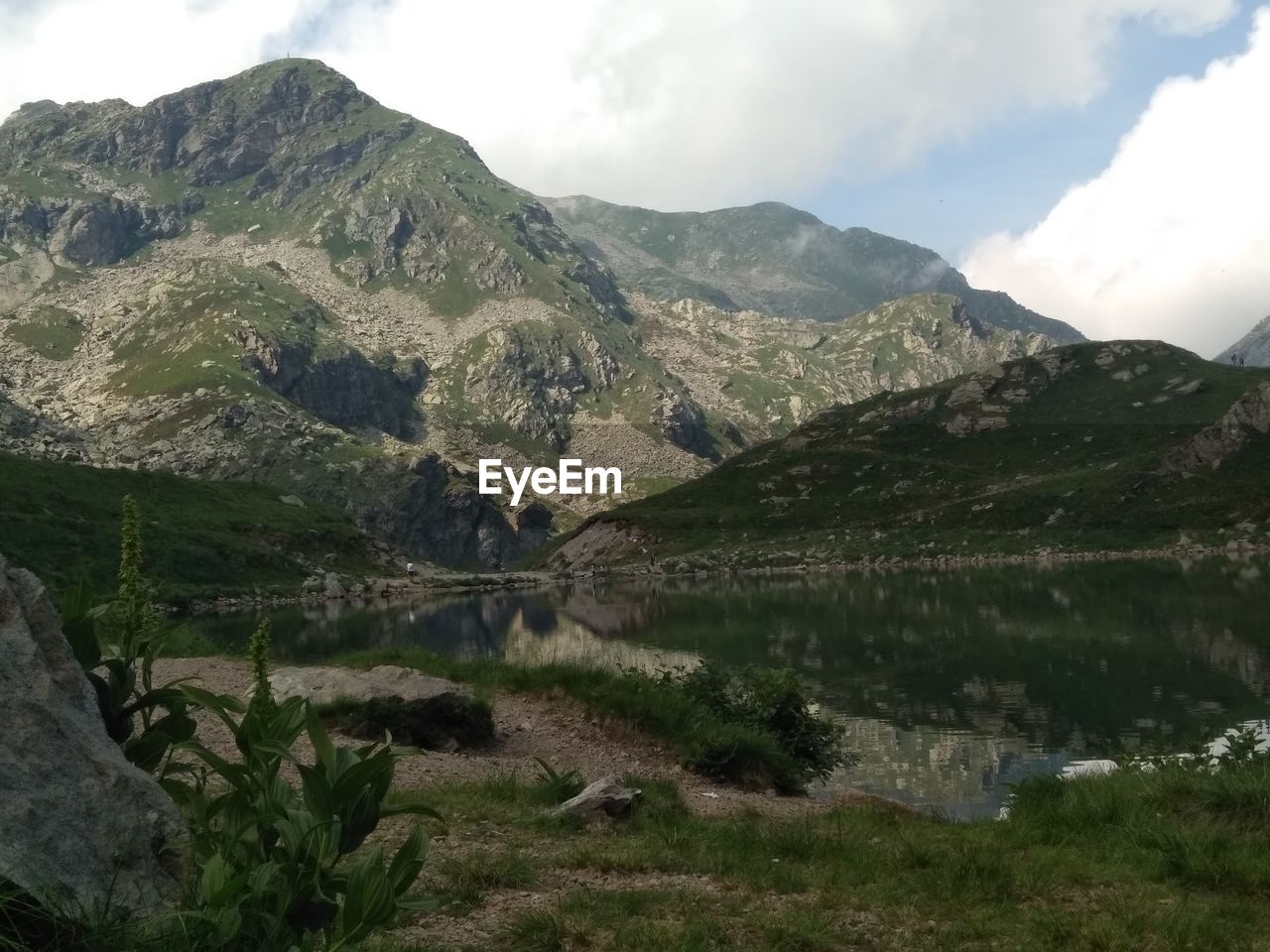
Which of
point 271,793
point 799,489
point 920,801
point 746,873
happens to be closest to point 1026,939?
point 746,873

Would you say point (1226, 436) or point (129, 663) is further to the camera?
point (1226, 436)

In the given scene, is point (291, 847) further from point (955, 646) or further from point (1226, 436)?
point (1226, 436)

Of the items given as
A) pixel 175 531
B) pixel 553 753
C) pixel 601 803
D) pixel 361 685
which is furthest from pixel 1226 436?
pixel 601 803

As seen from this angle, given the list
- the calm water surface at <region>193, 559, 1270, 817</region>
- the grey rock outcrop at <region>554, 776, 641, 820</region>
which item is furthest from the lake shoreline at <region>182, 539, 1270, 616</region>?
the grey rock outcrop at <region>554, 776, 641, 820</region>

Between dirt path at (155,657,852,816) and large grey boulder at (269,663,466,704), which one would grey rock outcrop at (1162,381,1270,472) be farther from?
large grey boulder at (269,663,466,704)

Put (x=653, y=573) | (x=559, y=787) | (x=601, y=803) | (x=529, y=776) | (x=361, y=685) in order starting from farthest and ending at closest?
(x=653, y=573) → (x=361, y=685) → (x=529, y=776) → (x=559, y=787) → (x=601, y=803)

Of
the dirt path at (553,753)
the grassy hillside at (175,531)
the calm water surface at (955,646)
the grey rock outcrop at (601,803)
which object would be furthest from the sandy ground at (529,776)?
the grassy hillside at (175,531)

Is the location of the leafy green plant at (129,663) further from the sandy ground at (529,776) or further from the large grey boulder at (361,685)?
the large grey boulder at (361,685)
